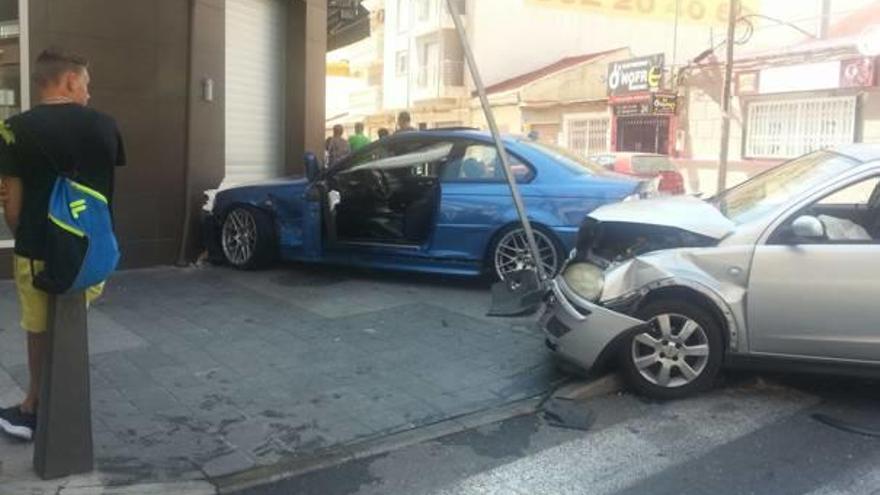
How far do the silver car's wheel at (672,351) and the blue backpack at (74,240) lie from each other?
9.93 ft

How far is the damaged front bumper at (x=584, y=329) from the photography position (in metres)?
5.04

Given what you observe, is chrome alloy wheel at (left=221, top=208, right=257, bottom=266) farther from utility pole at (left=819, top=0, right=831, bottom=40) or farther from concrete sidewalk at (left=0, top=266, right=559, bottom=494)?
utility pole at (left=819, top=0, right=831, bottom=40)

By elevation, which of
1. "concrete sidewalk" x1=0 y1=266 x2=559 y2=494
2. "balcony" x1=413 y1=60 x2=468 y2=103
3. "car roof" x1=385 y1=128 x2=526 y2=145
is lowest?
"concrete sidewalk" x1=0 y1=266 x2=559 y2=494

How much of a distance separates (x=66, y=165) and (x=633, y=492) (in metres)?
2.91

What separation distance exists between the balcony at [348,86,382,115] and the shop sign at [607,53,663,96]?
1740 centimetres

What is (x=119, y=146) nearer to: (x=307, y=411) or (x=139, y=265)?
(x=307, y=411)

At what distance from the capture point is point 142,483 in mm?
3916

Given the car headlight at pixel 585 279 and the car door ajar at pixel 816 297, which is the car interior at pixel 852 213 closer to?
the car door ajar at pixel 816 297

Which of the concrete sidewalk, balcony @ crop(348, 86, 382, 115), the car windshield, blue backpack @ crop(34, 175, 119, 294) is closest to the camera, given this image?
blue backpack @ crop(34, 175, 119, 294)

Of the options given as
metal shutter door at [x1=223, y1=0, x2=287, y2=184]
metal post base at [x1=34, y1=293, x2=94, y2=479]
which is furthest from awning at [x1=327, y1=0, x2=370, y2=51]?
metal post base at [x1=34, y1=293, x2=94, y2=479]

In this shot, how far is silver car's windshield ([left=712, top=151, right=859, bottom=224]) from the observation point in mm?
5137

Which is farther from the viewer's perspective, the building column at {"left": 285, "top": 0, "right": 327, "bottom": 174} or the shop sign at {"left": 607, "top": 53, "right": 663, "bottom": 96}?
the shop sign at {"left": 607, "top": 53, "right": 663, "bottom": 96}

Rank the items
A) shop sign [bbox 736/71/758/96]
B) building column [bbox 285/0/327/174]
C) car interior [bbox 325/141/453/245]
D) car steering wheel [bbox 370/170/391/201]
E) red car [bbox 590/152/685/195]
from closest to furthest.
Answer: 1. car interior [bbox 325/141/453/245]
2. car steering wheel [bbox 370/170/391/201]
3. building column [bbox 285/0/327/174]
4. red car [bbox 590/152/685/195]
5. shop sign [bbox 736/71/758/96]

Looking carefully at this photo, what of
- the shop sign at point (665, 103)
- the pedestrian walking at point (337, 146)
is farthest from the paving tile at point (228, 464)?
the shop sign at point (665, 103)
